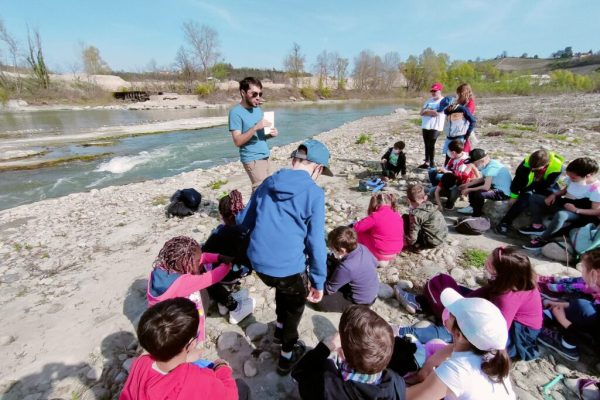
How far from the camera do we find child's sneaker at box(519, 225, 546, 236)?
13.8 feet

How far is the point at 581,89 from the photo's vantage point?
150ft

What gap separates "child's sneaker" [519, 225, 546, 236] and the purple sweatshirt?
9.32 ft

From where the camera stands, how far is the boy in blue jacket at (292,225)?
1.99 meters

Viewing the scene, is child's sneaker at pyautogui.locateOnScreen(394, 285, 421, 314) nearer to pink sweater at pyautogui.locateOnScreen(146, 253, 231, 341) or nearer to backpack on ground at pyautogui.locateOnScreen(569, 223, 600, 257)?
pink sweater at pyautogui.locateOnScreen(146, 253, 231, 341)

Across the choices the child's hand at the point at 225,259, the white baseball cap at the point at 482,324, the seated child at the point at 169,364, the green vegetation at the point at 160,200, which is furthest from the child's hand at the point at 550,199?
the green vegetation at the point at 160,200

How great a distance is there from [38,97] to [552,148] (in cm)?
5484

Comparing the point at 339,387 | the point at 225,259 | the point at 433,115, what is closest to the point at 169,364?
the point at 339,387

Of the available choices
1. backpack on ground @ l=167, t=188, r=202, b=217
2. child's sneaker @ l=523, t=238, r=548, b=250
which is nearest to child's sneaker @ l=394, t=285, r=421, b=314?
child's sneaker @ l=523, t=238, r=548, b=250

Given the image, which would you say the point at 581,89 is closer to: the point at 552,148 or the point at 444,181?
the point at 552,148

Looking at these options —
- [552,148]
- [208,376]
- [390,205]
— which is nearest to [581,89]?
[552,148]

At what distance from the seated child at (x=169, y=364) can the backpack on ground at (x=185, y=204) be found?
14.6ft

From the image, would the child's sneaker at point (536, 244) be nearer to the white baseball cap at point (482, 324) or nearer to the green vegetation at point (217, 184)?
the white baseball cap at point (482, 324)

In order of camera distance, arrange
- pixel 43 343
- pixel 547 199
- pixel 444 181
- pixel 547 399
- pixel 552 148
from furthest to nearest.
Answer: pixel 552 148, pixel 444 181, pixel 547 199, pixel 43 343, pixel 547 399

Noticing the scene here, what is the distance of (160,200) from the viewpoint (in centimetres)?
697
